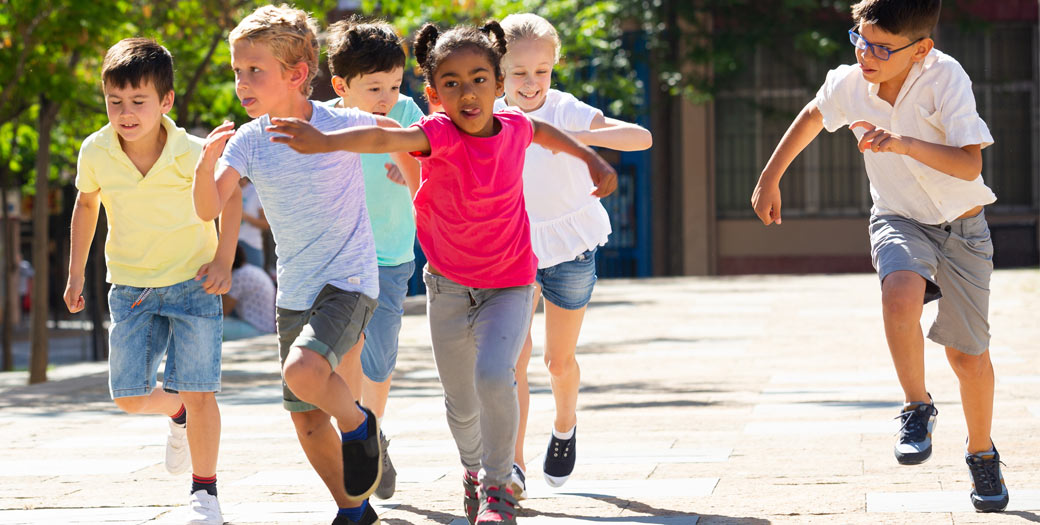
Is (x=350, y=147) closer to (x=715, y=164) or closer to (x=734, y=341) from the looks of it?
(x=734, y=341)

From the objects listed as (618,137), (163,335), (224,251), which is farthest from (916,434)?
(163,335)

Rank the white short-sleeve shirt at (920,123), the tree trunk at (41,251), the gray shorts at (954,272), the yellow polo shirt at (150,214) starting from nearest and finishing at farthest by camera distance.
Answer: the white short-sleeve shirt at (920,123) < the gray shorts at (954,272) < the yellow polo shirt at (150,214) < the tree trunk at (41,251)

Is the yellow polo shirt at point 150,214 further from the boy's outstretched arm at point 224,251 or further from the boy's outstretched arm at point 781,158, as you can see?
the boy's outstretched arm at point 781,158

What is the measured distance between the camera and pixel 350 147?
4137mm

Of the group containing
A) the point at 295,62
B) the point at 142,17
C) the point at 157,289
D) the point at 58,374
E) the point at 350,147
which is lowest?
the point at 58,374

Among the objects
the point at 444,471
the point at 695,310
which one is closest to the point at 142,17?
the point at 695,310

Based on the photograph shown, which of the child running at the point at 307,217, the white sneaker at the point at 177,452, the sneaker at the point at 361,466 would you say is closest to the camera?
the sneaker at the point at 361,466

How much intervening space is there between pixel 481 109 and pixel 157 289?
5.09 feet

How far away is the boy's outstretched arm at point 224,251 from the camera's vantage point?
4.96 m

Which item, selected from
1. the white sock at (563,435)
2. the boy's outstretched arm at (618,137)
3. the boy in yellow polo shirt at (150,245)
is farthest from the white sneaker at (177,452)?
the boy's outstretched arm at (618,137)

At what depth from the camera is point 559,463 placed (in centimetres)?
555

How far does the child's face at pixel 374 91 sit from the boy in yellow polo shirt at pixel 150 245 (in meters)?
0.60

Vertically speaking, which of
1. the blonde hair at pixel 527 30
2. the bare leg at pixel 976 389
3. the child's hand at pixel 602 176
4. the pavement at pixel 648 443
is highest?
the blonde hair at pixel 527 30

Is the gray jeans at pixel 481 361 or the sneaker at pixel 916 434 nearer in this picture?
the gray jeans at pixel 481 361
